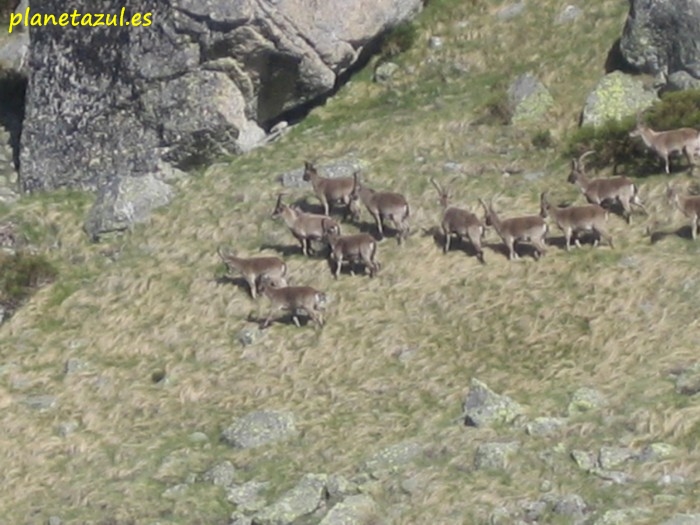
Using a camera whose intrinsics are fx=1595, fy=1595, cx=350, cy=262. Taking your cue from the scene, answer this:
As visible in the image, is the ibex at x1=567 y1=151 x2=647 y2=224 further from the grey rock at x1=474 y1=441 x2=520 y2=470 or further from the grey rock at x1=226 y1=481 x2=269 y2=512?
the grey rock at x1=226 y1=481 x2=269 y2=512

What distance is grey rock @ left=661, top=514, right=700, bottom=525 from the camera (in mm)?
17750

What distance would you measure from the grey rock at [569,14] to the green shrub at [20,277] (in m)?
11.5

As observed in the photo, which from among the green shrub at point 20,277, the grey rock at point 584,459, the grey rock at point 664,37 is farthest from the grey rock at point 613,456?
the green shrub at point 20,277

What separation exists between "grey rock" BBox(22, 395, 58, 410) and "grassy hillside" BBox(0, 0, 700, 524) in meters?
0.10

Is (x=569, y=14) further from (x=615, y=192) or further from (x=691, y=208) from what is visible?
(x=691, y=208)

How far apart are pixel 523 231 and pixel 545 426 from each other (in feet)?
17.1

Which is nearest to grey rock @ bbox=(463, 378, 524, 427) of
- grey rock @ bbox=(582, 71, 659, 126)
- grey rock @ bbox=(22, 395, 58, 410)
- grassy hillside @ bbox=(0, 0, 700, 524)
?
grassy hillside @ bbox=(0, 0, 700, 524)

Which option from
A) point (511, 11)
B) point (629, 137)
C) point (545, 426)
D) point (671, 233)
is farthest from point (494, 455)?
point (511, 11)

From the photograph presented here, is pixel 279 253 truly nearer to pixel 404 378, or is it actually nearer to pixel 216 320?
pixel 216 320

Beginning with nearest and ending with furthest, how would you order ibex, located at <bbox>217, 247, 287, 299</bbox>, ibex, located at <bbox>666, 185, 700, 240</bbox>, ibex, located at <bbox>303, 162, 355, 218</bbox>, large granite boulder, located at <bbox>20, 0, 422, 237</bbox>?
ibex, located at <bbox>666, 185, 700, 240</bbox> → ibex, located at <bbox>217, 247, 287, 299</bbox> → ibex, located at <bbox>303, 162, 355, 218</bbox> → large granite boulder, located at <bbox>20, 0, 422, 237</bbox>

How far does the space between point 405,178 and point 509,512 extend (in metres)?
10.9

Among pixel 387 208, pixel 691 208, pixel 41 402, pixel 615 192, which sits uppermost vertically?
pixel 691 208

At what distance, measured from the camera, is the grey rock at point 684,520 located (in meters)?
17.8

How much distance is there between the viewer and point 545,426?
20.7 meters
